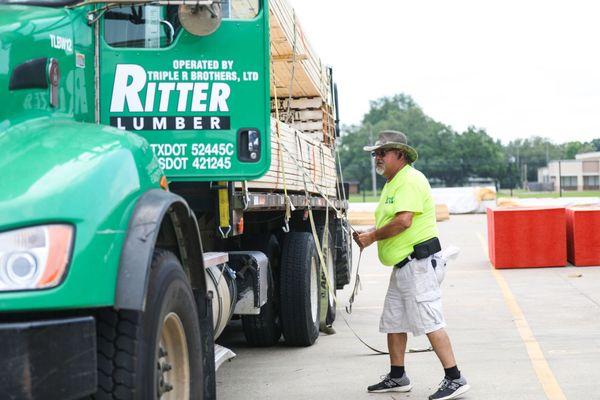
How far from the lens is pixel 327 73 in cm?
1252

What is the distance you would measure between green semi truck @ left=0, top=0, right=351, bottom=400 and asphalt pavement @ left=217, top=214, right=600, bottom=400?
92 centimetres

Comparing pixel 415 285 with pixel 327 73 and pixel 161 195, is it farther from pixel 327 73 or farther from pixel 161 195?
pixel 327 73

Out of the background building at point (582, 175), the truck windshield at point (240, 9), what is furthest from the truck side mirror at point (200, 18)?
the background building at point (582, 175)

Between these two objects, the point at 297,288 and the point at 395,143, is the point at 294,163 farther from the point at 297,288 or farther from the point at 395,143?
the point at 297,288

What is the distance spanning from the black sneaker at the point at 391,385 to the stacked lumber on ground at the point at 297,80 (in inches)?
85.2

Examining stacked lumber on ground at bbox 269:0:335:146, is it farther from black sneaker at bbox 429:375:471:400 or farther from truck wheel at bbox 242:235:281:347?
black sneaker at bbox 429:375:471:400

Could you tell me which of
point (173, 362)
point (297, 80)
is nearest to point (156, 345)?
point (173, 362)

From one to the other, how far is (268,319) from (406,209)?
2.37 meters

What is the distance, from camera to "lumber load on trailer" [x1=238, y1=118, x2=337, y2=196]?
270 inches

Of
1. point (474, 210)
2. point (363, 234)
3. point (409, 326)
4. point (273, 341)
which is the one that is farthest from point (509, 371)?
point (474, 210)

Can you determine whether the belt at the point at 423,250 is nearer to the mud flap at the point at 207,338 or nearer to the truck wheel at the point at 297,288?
the truck wheel at the point at 297,288

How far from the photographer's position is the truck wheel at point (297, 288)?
8.79 metres

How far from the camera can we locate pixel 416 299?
7.05 metres

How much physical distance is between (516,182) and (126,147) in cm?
11355
